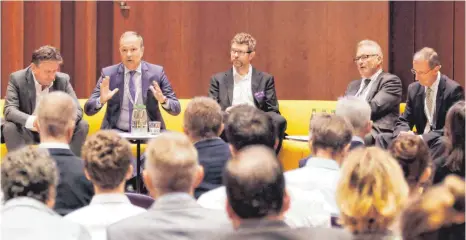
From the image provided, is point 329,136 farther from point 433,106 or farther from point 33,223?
point 433,106

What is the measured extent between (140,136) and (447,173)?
1906 mm

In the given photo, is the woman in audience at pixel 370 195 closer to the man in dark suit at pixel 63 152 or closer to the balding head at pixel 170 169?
the balding head at pixel 170 169

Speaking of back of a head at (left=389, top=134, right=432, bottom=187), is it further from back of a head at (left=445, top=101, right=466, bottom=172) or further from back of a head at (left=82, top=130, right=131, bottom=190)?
back of a head at (left=82, top=130, right=131, bottom=190)

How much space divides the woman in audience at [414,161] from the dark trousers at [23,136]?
3.01 metres

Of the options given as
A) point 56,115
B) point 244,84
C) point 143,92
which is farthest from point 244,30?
point 56,115

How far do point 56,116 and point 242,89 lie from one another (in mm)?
2837

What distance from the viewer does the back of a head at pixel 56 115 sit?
3.22 m

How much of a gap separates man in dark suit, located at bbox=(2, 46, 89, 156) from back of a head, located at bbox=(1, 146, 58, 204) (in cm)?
282

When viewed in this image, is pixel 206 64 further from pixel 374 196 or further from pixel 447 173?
pixel 374 196

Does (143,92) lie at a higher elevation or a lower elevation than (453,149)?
higher

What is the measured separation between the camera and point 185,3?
7.13m

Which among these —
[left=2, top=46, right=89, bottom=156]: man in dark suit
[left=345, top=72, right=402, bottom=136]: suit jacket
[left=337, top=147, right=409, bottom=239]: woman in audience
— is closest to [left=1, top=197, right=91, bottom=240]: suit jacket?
[left=337, top=147, right=409, bottom=239]: woman in audience

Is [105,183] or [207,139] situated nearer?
[105,183]

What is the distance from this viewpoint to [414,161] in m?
2.57
